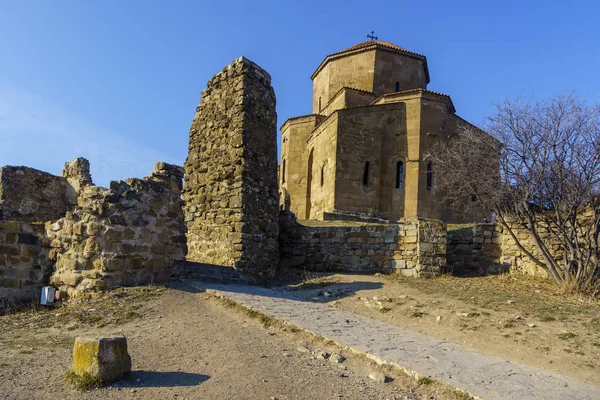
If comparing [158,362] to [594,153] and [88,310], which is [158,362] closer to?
[88,310]

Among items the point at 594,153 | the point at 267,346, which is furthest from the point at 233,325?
the point at 594,153

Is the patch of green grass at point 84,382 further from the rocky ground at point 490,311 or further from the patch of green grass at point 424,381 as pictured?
the rocky ground at point 490,311

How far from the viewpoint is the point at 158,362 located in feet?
13.8

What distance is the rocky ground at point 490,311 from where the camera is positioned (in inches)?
217

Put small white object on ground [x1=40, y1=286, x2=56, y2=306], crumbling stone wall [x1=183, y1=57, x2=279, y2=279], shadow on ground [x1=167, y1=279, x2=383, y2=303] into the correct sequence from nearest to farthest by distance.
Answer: small white object on ground [x1=40, y1=286, x2=56, y2=306] < shadow on ground [x1=167, y1=279, x2=383, y2=303] < crumbling stone wall [x1=183, y1=57, x2=279, y2=279]

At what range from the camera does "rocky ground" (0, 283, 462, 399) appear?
360cm

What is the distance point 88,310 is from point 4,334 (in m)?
1.00

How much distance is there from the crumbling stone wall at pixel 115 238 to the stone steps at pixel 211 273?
69 centimetres

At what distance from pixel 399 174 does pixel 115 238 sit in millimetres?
16950

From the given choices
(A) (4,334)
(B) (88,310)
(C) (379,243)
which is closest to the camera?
(A) (4,334)

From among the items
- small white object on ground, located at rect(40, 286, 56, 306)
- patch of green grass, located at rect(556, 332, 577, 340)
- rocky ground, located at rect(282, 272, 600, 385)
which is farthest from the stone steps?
patch of green grass, located at rect(556, 332, 577, 340)

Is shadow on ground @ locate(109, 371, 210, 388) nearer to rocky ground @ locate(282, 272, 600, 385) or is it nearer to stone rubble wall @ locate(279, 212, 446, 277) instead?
rocky ground @ locate(282, 272, 600, 385)

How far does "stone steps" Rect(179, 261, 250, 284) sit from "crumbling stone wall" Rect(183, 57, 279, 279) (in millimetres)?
247

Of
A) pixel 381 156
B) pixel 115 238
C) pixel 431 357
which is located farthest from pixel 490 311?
pixel 381 156
